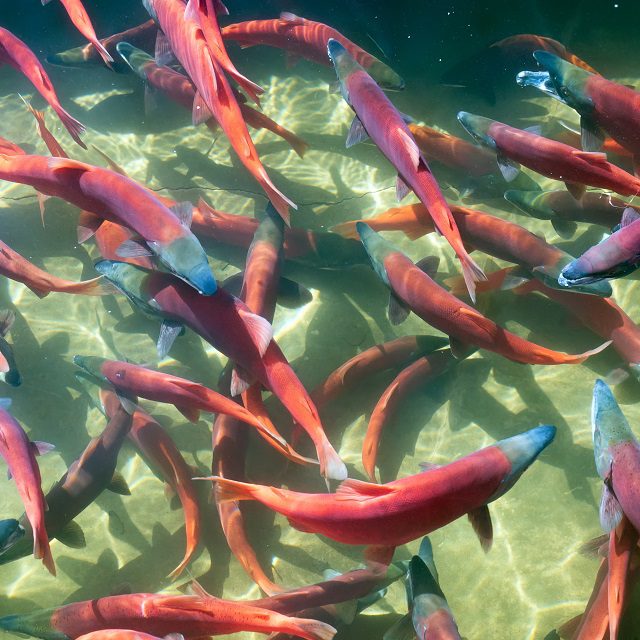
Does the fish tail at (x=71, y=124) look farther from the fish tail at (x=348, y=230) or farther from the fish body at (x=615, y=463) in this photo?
the fish body at (x=615, y=463)

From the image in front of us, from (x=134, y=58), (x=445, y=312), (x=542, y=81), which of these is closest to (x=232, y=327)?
(x=445, y=312)

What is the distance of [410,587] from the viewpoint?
10.6 feet

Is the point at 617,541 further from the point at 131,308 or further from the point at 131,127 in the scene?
the point at 131,127

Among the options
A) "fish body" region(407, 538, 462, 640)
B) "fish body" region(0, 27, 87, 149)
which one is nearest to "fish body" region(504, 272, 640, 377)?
"fish body" region(407, 538, 462, 640)

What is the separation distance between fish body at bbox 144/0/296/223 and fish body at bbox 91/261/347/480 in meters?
0.76

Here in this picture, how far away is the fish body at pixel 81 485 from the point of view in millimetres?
3951

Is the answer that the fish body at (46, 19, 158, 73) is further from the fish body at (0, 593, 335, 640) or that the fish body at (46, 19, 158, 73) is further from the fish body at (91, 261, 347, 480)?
the fish body at (0, 593, 335, 640)

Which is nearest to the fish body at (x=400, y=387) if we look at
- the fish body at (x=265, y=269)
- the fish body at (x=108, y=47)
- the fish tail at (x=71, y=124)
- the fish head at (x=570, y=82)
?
the fish body at (x=265, y=269)

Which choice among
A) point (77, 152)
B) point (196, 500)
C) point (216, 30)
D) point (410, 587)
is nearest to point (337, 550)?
point (410, 587)

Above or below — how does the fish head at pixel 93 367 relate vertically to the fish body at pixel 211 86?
below

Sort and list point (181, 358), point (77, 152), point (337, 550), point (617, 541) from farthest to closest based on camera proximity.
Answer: point (77, 152), point (181, 358), point (337, 550), point (617, 541)

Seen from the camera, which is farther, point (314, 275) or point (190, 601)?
point (314, 275)

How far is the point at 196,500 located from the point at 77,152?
441cm

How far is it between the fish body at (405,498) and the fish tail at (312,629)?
0.44 metres
